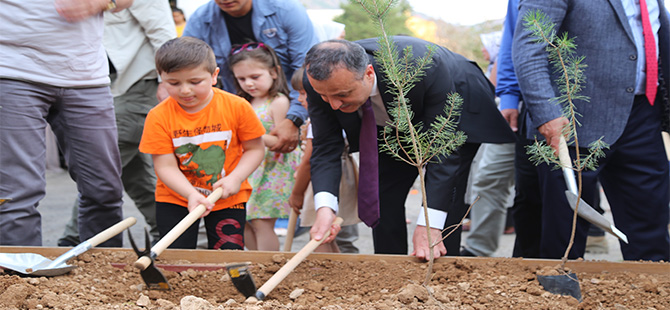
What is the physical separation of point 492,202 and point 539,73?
1696 mm

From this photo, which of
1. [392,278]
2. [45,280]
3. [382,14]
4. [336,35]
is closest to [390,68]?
[382,14]

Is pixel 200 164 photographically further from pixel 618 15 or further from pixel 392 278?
pixel 618 15

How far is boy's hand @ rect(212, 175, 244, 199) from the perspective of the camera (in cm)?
275

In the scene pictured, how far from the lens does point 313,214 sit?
11.4 feet

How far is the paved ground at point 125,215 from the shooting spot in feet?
15.5

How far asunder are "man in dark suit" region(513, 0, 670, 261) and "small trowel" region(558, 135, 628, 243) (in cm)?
12

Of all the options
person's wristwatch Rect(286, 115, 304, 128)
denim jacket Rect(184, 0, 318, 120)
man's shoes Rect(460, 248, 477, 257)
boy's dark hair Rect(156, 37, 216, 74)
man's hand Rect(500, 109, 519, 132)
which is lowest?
man's shoes Rect(460, 248, 477, 257)

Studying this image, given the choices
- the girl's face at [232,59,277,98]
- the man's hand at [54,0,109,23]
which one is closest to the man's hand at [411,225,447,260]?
the girl's face at [232,59,277,98]

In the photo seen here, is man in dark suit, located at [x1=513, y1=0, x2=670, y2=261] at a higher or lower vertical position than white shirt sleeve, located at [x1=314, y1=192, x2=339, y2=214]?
higher

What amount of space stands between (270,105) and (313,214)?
2.25 feet

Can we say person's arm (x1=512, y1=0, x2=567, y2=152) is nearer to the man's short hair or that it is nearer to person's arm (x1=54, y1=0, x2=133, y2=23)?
the man's short hair

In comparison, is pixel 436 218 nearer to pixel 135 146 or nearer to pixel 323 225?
pixel 323 225

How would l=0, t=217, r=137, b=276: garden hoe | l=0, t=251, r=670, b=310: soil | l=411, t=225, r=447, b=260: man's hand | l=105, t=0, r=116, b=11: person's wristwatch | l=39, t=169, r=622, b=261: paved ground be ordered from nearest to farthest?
l=0, t=251, r=670, b=310: soil → l=0, t=217, r=137, b=276: garden hoe → l=411, t=225, r=447, b=260: man's hand → l=105, t=0, r=116, b=11: person's wristwatch → l=39, t=169, r=622, b=261: paved ground

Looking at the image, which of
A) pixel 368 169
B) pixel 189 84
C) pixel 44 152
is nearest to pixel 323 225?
pixel 368 169
